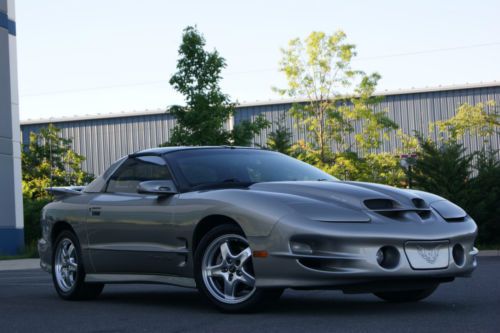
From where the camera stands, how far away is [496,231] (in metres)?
22.1

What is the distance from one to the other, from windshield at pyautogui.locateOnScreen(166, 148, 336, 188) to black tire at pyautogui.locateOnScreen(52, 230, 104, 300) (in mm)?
1539

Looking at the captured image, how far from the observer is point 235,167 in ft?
28.9

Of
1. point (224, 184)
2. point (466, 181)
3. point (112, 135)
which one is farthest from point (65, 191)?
point (112, 135)

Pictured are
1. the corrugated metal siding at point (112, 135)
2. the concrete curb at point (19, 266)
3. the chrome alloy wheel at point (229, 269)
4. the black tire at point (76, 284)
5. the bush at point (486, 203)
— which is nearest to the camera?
the chrome alloy wheel at point (229, 269)

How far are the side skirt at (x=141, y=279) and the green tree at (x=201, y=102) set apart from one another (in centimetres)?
1779

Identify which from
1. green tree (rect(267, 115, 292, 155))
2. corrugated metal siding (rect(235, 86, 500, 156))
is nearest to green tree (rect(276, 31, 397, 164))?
green tree (rect(267, 115, 292, 155))

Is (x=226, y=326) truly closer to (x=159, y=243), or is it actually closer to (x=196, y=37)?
(x=159, y=243)

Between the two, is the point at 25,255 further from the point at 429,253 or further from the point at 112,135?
the point at 112,135

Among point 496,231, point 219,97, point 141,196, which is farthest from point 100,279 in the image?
point 219,97

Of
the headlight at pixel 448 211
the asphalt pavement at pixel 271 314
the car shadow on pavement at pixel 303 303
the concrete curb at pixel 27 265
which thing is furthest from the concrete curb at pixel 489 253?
the headlight at pixel 448 211

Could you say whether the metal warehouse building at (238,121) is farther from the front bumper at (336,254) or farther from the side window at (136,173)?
the front bumper at (336,254)

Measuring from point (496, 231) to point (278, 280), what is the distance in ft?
51.1

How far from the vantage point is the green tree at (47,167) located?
44.7 metres

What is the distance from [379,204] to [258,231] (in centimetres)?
96
